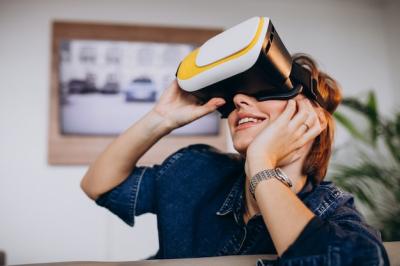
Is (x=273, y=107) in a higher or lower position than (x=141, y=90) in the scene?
lower

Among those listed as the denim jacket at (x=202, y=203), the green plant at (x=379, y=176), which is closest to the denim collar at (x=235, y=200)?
the denim jacket at (x=202, y=203)

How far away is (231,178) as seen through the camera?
977 mm

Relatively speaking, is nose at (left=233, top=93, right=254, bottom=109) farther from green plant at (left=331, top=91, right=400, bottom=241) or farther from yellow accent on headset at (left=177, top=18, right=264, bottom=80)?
green plant at (left=331, top=91, right=400, bottom=241)

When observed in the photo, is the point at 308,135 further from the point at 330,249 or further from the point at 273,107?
the point at 330,249

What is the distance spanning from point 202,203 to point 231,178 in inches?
4.4

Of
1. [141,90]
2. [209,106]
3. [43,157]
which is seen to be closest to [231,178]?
[209,106]

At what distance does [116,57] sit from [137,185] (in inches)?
60.3

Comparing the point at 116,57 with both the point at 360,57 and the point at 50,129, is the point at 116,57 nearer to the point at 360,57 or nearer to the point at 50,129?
the point at 50,129

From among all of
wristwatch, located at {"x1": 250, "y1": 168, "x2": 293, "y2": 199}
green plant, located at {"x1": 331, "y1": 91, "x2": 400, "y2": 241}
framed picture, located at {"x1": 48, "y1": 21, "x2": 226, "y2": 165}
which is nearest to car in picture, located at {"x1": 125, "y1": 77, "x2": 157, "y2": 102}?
framed picture, located at {"x1": 48, "y1": 21, "x2": 226, "y2": 165}

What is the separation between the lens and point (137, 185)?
0.93 meters

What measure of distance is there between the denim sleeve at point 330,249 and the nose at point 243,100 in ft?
1.05

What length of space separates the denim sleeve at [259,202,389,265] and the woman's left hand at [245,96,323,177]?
16cm

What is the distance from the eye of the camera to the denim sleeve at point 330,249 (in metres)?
0.48

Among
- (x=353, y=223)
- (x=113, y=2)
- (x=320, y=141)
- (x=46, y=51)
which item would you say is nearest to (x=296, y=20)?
(x=113, y=2)
